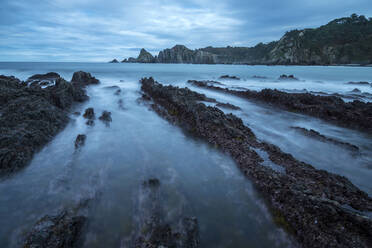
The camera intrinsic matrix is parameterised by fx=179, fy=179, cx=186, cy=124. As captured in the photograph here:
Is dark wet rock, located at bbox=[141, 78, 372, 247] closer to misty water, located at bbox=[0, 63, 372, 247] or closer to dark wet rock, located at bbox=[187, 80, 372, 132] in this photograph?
misty water, located at bbox=[0, 63, 372, 247]

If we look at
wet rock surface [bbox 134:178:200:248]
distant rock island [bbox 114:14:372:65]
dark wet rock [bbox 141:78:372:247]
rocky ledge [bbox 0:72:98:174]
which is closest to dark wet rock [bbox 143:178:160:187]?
wet rock surface [bbox 134:178:200:248]

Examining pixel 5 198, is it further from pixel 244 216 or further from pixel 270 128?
pixel 270 128

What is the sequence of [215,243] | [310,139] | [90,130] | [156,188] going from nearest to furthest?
[215,243]
[156,188]
[310,139]
[90,130]

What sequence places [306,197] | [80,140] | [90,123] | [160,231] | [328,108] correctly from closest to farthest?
[160,231], [306,197], [80,140], [90,123], [328,108]

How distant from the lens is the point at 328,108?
13914mm

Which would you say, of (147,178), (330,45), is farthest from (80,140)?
A: (330,45)

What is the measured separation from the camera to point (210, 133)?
398 inches

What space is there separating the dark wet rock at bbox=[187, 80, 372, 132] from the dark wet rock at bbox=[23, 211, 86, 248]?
15492 mm

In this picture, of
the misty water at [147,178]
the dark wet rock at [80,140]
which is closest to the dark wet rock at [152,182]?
the misty water at [147,178]

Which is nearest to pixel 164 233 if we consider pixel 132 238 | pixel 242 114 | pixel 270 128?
pixel 132 238

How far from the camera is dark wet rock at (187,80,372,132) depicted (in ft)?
39.4

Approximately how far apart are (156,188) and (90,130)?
7126 millimetres

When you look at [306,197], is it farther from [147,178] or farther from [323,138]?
[323,138]

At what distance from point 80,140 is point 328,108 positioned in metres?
17.3
